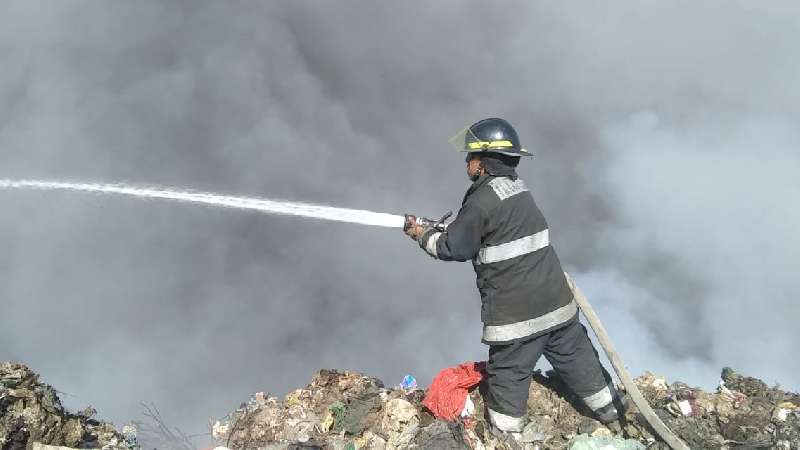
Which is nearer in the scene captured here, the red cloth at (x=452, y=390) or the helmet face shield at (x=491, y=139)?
the helmet face shield at (x=491, y=139)

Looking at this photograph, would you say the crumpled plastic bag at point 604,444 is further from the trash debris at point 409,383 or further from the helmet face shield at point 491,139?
the helmet face shield at point 491,139

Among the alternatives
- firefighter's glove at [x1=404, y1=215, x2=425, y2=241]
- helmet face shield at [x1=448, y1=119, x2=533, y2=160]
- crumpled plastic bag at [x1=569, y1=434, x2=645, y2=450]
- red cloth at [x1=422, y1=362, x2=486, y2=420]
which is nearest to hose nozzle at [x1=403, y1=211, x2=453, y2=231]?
firefighter's glove at [x1=404, y1=215, x2=425, y2=241]

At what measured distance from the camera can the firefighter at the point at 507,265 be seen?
4367mm

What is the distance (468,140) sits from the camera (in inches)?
177

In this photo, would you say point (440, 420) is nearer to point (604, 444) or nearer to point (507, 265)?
point (604, 444)

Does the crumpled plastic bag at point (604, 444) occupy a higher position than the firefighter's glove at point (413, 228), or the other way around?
the firefighter's glove at point (413, 228)

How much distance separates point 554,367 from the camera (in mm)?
4828

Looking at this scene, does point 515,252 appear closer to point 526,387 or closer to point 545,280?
point 545,280

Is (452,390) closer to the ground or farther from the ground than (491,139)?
closer to the ground

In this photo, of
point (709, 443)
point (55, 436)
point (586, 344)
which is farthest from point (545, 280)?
point (55, 436)

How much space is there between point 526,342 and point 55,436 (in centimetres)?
388

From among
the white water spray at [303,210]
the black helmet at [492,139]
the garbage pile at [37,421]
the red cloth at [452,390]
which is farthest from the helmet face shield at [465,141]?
the garbage pile at [37,421]

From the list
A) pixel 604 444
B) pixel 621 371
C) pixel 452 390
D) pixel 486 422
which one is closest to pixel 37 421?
pixel 452 390

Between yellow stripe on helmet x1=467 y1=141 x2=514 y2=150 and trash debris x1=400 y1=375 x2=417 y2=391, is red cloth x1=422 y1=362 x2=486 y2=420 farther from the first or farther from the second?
yellow stripe on helmet x1=467 y1=141 x2=514 y2=150
